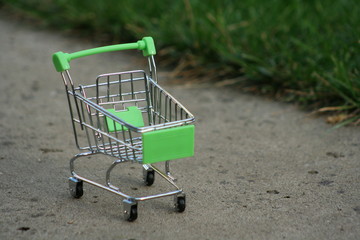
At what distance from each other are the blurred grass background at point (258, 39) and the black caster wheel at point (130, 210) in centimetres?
213

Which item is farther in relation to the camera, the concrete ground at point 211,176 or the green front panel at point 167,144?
the concrete ground at point 211,176

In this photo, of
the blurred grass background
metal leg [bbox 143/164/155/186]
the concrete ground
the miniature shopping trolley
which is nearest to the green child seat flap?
the miniature shopping trolley

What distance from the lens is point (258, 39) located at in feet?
17.6

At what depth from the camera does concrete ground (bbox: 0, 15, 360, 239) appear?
294 cm

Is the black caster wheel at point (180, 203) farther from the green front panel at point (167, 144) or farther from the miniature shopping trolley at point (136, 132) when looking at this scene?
the green front panel at point (167, 144)

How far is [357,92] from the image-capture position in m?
4.45

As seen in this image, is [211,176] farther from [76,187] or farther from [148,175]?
[76,187]

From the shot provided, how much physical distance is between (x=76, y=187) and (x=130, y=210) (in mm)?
448

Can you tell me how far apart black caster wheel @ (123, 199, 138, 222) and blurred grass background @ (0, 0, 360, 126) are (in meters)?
2.13

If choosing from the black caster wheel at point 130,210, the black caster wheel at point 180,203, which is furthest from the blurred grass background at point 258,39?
the black caster wheel at point 130,210

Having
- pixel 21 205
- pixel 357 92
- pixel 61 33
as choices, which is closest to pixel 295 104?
pixel 357 92

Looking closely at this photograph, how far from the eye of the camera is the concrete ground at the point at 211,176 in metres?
2.94

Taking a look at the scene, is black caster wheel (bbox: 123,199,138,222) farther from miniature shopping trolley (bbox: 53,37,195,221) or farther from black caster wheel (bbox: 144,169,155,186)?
black caster wheel (bbox: 144,169,155,186)

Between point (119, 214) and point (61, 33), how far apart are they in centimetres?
470
